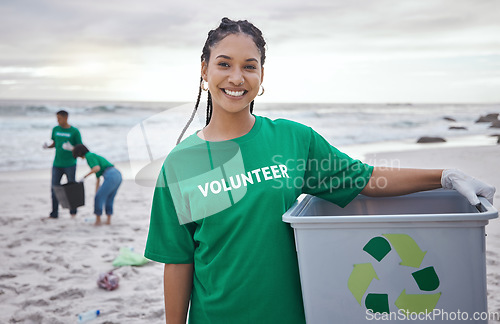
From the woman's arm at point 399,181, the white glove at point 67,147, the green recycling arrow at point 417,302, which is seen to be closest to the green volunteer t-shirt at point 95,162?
the white glove at point 67,147

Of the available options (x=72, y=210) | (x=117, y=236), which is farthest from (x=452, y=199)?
(x=72, y=210)

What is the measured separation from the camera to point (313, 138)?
161 centimetres

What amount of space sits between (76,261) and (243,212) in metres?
3.80

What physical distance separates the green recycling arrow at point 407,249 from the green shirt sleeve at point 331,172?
1.29ft

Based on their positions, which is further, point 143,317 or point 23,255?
point 23,255

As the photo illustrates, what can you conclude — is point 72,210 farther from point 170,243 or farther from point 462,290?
point 462,290

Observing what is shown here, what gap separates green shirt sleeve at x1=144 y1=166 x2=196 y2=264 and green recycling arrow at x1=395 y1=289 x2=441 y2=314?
27.2 inches

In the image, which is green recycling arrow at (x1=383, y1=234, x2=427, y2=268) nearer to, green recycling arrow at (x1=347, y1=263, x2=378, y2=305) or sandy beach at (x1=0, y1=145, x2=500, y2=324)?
green recycling arrow at (x1=347, y1=263, x2=378, y2=305)

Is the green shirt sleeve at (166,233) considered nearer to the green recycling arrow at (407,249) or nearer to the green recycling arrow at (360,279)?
the green recycling arrow at (360,279)

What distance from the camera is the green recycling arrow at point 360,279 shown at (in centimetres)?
128

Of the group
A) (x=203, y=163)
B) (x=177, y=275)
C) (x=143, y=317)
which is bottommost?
(x=143, y=317)

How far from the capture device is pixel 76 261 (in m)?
4.70

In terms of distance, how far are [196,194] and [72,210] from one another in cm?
545

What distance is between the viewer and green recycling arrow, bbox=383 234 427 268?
124 cm
